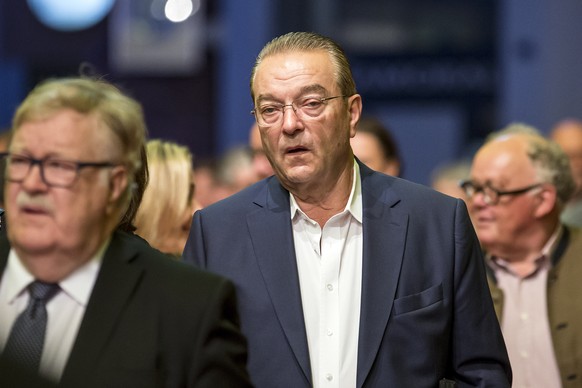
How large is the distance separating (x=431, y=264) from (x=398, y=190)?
0.94 feet

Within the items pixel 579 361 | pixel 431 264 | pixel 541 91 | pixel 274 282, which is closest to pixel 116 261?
pixel 274 282

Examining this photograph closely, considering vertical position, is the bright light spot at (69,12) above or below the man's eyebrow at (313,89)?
above

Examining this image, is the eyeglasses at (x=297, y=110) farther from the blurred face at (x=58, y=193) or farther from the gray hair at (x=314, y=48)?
the blurred face at (x=58, y=193)

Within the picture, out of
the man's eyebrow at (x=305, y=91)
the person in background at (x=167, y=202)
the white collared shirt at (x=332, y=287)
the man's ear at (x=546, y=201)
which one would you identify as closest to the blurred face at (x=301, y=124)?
the man's eyebrow at (x=305, y=91)

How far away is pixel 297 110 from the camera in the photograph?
362 cm

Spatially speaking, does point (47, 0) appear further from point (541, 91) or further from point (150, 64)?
point (541, 91)

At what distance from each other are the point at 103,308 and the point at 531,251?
2.69 metres

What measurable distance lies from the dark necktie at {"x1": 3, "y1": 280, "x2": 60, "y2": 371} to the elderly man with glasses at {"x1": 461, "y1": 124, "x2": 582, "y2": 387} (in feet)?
8.21

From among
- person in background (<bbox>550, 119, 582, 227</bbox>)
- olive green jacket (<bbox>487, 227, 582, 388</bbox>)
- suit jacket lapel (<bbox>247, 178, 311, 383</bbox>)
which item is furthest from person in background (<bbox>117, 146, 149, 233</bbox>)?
person in background (<bbox>550, 119, 582, 227</bbox>)

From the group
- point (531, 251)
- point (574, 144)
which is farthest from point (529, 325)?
point (574, 144)

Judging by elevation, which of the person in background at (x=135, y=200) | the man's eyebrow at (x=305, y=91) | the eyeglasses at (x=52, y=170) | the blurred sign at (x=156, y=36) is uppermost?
the blurred sign at (x=156, y=36)

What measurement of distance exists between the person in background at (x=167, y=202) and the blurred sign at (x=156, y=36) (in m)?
7.81

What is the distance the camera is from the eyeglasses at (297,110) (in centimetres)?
Result: 362

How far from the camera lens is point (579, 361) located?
4441mm
